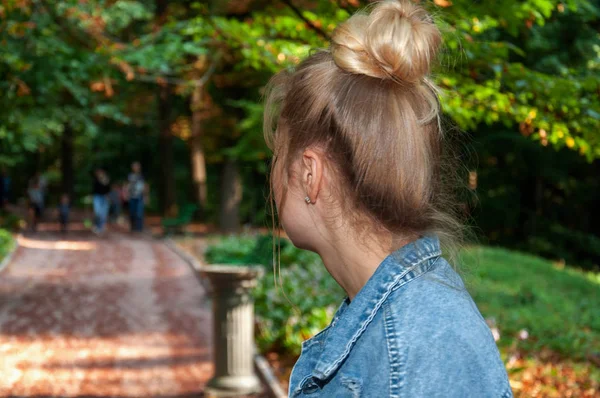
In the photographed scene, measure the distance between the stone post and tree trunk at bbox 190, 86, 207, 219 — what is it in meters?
16.9

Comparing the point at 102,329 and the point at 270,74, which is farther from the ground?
the point at 270,74

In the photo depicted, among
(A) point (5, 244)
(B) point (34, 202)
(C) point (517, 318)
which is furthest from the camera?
(B) point (34, 202)

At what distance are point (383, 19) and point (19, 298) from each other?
11638mm

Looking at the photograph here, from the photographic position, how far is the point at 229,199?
76.7 feet

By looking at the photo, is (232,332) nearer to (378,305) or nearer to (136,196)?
(378,305)

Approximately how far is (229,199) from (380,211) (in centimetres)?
2217

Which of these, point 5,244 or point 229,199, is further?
point 229,199

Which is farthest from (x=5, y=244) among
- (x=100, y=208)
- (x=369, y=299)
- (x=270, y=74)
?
(x=369, y=299)

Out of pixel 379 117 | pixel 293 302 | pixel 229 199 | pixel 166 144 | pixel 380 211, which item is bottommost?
pixel 229 199

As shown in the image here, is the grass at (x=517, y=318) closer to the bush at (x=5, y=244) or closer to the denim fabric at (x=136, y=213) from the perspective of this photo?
the bush at (x=5, y=244)

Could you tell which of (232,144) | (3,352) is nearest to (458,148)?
(3,352)

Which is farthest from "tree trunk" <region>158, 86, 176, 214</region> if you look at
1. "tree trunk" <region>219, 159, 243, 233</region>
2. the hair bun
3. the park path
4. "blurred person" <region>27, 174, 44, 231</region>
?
the hair bun

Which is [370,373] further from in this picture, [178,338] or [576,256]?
[576,256]

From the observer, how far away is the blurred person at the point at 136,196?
2292 centimetres
